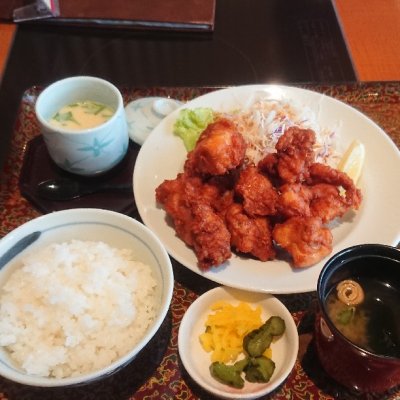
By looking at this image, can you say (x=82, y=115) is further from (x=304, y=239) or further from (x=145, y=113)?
(x=304, y=239)

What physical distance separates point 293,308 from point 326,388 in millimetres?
389

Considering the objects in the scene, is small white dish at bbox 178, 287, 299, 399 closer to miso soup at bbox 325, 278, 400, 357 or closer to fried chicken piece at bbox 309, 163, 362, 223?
miso soup at bbox 325, 278, 400, 357

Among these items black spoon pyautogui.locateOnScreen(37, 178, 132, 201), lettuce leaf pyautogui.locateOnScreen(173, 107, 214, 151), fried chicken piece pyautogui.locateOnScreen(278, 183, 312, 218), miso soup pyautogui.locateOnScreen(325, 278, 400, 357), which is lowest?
black spoon pyautogui.locateOnScreen(37, 178, 132, 201)

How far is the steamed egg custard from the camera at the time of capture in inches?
104

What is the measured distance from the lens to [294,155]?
2.24 meters

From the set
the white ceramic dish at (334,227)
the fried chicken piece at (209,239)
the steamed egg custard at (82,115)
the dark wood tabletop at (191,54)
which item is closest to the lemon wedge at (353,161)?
the white ceramic dish at (334,227)

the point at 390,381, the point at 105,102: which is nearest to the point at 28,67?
the point at 105,102

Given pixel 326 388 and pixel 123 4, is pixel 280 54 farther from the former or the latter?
pixel 326 388

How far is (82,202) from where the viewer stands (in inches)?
102

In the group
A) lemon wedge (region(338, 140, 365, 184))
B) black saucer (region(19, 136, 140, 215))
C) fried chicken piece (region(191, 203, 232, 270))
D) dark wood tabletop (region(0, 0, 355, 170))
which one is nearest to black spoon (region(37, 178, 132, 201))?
black saucer (region(19, 136, 140, 215))

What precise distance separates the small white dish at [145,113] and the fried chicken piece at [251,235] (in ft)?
3.23

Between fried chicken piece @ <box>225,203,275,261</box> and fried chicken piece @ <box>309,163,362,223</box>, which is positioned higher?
fried chicken piece @ <box>309,163,362,223</box>

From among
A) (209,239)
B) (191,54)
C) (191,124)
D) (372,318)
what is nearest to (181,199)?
(209,239)

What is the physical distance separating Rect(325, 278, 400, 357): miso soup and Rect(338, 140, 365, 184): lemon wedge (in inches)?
31.9
